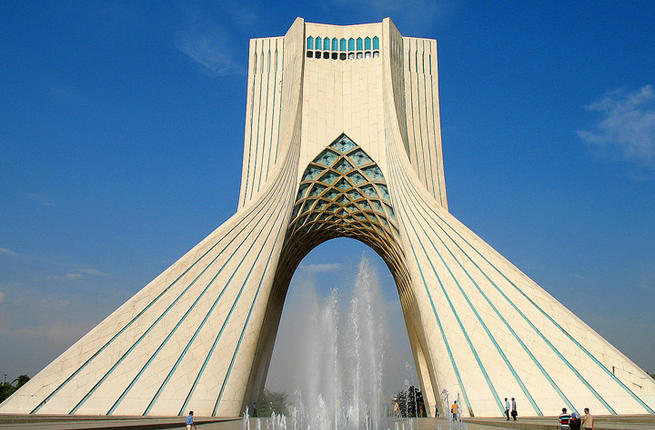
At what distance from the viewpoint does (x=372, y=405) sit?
17.2 metres

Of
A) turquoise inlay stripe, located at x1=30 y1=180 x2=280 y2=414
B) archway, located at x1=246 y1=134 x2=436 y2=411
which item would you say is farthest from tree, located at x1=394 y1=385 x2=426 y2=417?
turquoise inlay stripe, located at x1=30 y1=180 x2=280 y2=414

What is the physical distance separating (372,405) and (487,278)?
774 centimetres

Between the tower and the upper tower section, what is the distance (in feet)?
0.18

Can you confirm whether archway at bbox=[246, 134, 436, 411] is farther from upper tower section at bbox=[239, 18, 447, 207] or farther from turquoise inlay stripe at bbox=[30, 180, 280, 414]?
turquoise inlay stripe at bbox=[30, 180, 280, 414]

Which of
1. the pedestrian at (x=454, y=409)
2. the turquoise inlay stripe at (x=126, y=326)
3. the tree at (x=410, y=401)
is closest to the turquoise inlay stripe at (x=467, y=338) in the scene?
the pedestrian at (x=454, y=409)

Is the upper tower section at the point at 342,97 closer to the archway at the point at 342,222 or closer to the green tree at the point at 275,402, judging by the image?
the archway at the point at 342,222

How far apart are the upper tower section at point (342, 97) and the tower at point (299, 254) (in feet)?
0.18

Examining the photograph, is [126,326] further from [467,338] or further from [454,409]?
[467,338]

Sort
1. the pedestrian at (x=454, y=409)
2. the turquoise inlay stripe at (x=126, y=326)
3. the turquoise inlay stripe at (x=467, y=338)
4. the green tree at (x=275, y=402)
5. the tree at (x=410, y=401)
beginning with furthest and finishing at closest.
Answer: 1. the green tree at (x=275, y=402)
2. the tree at (x=410, y=401)
3. the pedestrian at (x=454, y=409)
4. the turquoise inlay stripe at (x=467, y=338)
5. the turquoise inlay stripe at (x=126, y=326)

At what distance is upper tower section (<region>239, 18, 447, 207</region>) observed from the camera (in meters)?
17.1

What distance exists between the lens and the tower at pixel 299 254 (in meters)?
9.78

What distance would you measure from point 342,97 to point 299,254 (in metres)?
6.65

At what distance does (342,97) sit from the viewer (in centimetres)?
1788

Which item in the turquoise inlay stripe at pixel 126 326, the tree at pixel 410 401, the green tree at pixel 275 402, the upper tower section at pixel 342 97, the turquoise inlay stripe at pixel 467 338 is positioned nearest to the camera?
the turquoise inlay stripe at pixel 126 326
